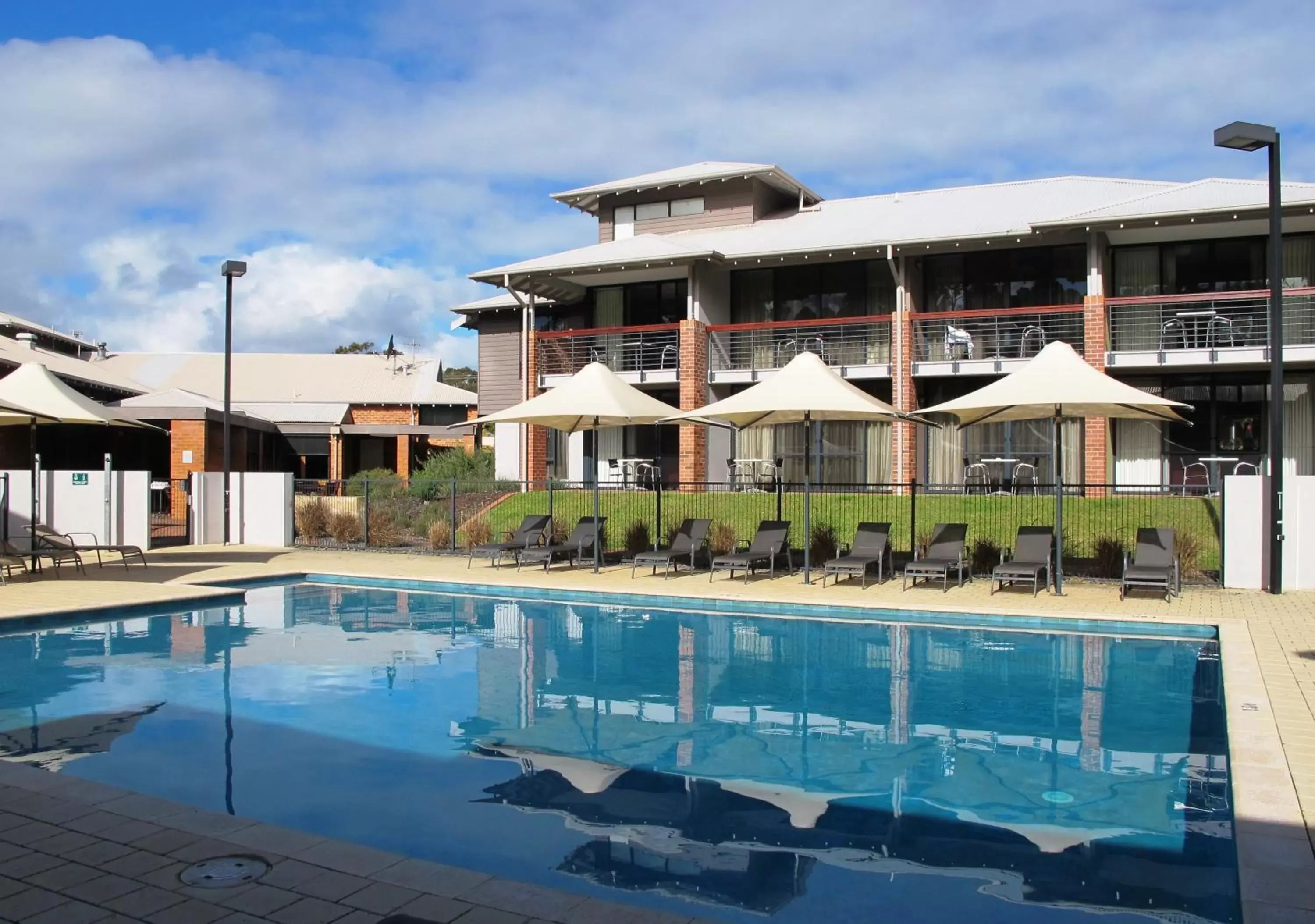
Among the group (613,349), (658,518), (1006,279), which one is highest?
(1006,279)

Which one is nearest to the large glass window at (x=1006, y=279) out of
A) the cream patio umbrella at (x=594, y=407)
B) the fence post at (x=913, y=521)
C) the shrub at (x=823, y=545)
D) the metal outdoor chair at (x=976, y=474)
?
the metal outdoor chair at (x=976, y=474)

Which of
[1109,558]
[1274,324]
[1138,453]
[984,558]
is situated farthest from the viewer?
[1138,453]

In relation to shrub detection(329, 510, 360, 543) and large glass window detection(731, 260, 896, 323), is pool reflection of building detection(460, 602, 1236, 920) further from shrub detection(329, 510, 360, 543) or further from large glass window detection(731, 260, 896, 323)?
large glass window detection(731, 260, 896, 323)

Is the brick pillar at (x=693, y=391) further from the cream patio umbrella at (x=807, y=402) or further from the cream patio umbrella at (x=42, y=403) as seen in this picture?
the cream patio umbrella at (x=42, y=403)

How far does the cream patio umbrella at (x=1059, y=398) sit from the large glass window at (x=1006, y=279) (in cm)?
778

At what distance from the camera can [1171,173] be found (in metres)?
25.1

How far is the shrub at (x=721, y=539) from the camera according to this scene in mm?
18281

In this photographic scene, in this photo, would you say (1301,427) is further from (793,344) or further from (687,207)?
(687,207)

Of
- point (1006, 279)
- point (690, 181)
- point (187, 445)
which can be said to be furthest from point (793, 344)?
point (187, 445)

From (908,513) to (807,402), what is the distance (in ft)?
15.7

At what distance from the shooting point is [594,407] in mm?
16281

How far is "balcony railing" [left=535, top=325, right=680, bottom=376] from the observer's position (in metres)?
24.2

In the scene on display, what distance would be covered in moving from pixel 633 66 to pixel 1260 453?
13.9 meters

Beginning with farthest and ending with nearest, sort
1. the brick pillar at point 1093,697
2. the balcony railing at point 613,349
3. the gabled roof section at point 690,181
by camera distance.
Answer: the gabled roof section at point 690,181 → the balcony railing at point 613,349 → the brick pillar at point 1093,697
